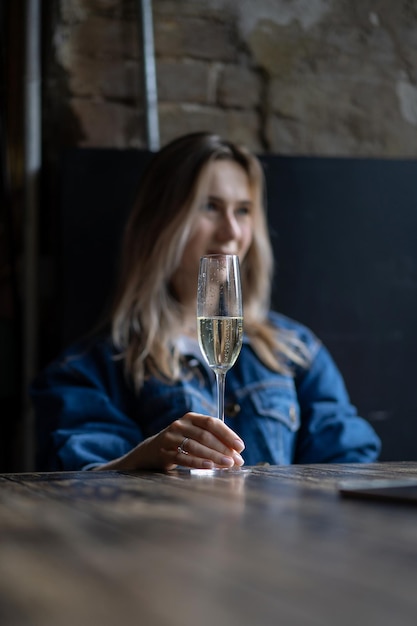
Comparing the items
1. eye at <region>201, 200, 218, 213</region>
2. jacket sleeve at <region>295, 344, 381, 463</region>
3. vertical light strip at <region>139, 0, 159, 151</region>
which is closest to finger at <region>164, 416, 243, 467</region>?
jacket sleeve at <region>295, 344, 381, 463</region>

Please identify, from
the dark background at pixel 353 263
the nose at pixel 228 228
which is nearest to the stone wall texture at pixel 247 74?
the dark background at pixel 353 263

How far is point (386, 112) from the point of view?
2.73 meters

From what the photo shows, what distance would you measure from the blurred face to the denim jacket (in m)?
0.21

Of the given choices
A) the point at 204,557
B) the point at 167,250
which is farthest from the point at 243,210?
the point at 204,557

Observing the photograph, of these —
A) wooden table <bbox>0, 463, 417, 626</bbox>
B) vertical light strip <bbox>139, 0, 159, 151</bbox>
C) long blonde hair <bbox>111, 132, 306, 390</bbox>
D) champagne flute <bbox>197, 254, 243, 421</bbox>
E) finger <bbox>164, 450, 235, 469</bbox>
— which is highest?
vertical light strip <bbox>139, 0, 159, 151</bbox>

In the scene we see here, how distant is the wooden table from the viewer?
463 millimetres

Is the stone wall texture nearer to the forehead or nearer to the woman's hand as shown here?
the forehead

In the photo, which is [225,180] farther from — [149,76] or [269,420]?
[269,420]

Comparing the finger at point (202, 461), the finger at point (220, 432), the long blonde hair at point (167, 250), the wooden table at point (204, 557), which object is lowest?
the wooden table at point (204, 557)

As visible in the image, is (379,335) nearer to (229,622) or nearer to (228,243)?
(228,243)

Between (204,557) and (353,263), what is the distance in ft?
6.62

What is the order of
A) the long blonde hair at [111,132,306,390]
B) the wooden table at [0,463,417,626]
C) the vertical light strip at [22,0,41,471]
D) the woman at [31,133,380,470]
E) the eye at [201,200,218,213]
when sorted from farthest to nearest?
the vertical light strip at [22,0,41,471] → the eye at [201,200,218,213] → the long blonde hair at [111,132,306,390] → the woman at [31,133,380,470] → the wooden table at [0,463,417,626]

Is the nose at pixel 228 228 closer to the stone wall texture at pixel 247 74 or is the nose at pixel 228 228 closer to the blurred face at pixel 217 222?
the blurred face at pixel 217 222

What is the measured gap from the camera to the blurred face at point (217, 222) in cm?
227
